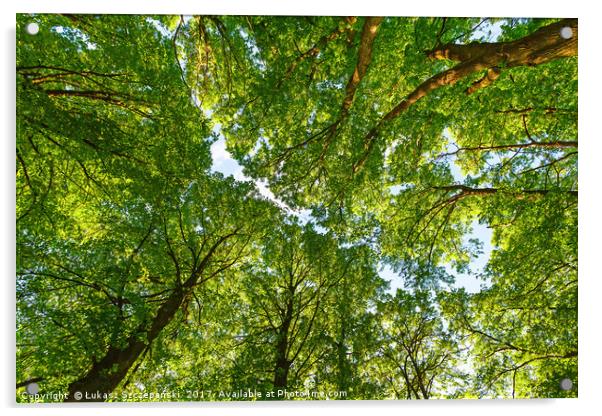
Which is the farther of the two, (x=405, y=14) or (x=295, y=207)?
(x=295, y=207)

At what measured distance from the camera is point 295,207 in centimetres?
308

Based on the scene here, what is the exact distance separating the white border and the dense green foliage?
0.09 m

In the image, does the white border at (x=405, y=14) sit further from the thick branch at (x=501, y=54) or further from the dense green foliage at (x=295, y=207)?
the thick branch at (x=501, y=54)

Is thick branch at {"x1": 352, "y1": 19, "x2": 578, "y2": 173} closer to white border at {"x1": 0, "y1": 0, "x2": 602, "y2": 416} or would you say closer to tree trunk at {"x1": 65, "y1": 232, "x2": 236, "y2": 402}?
white border at {"x1": 0, "y1": 0, "x2": 602, "y2": 416}

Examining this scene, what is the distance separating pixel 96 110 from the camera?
2701mm

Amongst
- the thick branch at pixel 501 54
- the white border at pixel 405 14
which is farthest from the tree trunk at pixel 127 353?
the thick branch at pixel 501 54

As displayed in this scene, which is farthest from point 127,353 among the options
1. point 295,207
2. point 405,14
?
point 405,14

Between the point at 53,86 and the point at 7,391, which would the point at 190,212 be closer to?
the point at 53,86

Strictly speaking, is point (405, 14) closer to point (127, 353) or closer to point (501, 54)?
point (501, 54)

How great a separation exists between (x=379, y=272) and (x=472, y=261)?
122 centimetres

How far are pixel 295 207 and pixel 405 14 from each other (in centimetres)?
250

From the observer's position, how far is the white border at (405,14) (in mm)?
2322

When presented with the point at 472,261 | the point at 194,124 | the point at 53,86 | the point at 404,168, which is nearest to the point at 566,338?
the point at 472,261

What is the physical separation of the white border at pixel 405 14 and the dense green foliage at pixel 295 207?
90 millimetres
